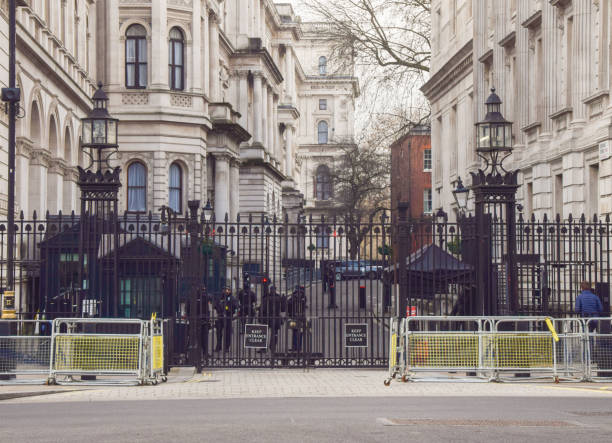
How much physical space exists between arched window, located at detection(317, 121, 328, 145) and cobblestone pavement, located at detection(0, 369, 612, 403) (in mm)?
112297

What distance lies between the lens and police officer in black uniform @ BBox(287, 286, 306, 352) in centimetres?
1955

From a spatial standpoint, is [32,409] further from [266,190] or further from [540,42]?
[266,190]

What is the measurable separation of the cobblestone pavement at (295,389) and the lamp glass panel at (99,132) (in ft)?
14.4

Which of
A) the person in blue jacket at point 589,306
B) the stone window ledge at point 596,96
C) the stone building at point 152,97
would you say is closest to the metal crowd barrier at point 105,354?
the stone building at point 152,97

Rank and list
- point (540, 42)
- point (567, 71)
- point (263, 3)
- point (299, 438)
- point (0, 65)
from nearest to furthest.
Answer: point (299, 438)
point (0, 65)
point (567, 71)
point (540, 42)
point (263, 3)

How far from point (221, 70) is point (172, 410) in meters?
53.8

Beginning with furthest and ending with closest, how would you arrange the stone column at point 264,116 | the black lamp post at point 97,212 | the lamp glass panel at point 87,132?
1. the stone column at point 264,116
2. the lamp glass panel at point 87,132
3. the black lamp post at point 97,212

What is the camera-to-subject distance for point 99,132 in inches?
737

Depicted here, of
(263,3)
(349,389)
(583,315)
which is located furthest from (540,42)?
(263,3)

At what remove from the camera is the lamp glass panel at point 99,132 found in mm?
18703

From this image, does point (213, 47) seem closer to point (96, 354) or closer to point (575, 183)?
point (575, 183)

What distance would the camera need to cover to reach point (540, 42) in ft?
109

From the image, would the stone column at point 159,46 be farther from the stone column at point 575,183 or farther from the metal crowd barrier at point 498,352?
the metal crowd barrier at point 498,352

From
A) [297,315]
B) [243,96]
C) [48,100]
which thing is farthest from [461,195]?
[243,96]
